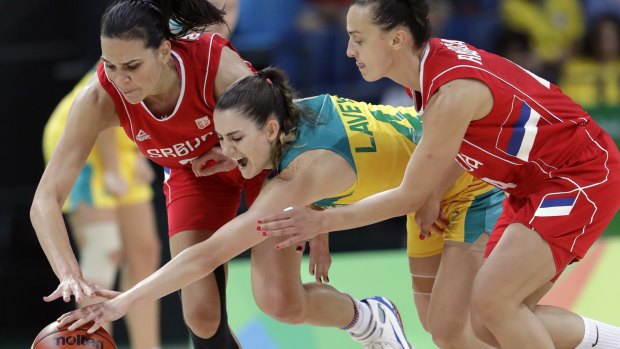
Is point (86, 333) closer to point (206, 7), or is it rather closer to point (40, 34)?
point (206, 7)

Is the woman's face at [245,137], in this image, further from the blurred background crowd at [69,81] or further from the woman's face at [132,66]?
the blurred background crowd at [69,81]

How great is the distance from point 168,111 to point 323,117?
60 cm

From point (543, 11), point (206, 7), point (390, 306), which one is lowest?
point (543, 11)

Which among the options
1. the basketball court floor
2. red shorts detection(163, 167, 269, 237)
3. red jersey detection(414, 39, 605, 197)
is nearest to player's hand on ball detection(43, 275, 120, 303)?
red shorts detection(163, 167, 269, 237)

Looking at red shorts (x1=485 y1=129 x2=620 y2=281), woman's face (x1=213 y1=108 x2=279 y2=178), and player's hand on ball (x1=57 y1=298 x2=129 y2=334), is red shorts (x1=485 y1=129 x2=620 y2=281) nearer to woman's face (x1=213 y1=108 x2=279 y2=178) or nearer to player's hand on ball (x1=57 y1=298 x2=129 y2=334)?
woman's face (x1=213 y1=108 x2=279 y2=178)

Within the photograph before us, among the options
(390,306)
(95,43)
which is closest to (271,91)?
(390,306)

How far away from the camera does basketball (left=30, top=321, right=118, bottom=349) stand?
385 cm

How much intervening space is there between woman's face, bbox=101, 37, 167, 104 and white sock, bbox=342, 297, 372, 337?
1435 mm

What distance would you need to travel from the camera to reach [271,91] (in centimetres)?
416

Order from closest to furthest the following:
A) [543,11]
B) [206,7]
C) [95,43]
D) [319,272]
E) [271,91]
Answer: [271,91] < [206,7] < [319,272] < [95,43] < [543,11]

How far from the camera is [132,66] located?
4.06 m

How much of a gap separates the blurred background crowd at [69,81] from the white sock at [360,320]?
123 inches

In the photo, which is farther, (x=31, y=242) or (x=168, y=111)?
(x=31, y=242)

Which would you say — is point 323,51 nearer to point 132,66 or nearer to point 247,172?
point 247,172
